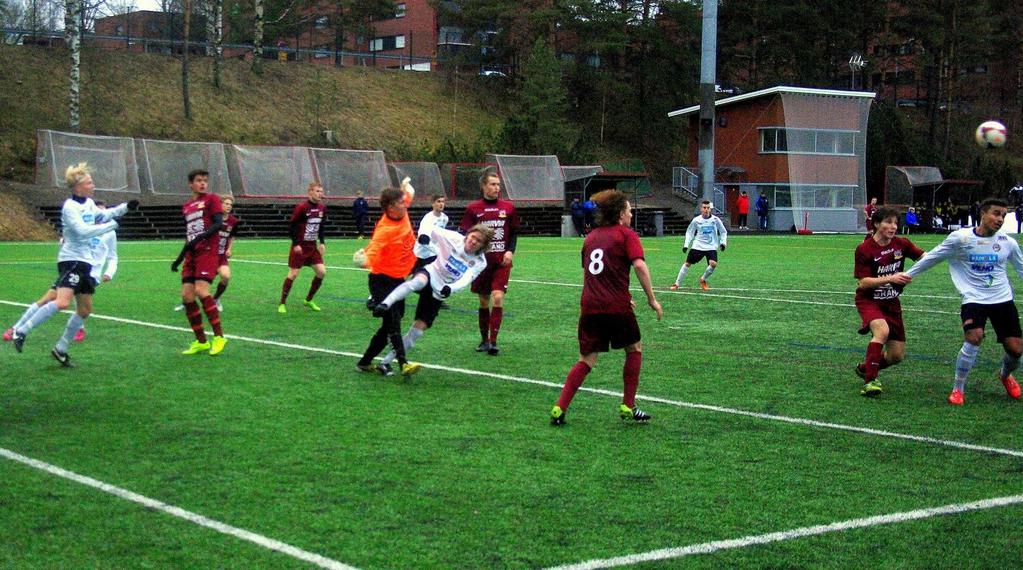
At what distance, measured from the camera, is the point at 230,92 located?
61.2 metres

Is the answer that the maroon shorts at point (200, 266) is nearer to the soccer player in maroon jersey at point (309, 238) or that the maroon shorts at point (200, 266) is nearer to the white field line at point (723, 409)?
the white field line at point (723, 409)

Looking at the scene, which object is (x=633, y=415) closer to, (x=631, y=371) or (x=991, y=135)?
(x=631, y=371)

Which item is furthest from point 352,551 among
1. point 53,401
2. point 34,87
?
point 34,87

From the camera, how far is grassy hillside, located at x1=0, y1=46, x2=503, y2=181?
52.8 m

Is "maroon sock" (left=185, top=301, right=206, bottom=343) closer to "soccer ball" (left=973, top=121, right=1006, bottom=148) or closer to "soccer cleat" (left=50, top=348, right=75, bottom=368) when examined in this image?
"soccer cleat" (left=50, top=348, right=75, bottom=368)

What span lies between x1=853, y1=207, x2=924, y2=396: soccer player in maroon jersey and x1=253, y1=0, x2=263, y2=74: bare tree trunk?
170 ft

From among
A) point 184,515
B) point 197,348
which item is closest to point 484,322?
point 197,348

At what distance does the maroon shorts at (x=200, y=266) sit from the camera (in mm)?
11977

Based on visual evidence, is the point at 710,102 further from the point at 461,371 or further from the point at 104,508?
the point at 104,508

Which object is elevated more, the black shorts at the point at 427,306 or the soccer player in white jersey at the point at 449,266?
the soccer player in white jersey at the point at 449,266

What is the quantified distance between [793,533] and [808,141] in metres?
55.9

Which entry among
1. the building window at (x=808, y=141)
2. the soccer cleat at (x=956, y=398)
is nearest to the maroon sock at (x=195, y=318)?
the soccer cleat at (x=956, y=398)

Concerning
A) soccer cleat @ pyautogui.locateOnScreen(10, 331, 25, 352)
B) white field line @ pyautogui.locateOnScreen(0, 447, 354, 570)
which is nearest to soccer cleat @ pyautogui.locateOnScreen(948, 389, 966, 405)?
white field line @ pyautogui.locateOnScreen(0, 447, 354, 570)

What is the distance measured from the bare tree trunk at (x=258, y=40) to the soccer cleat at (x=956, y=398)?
172 ft
